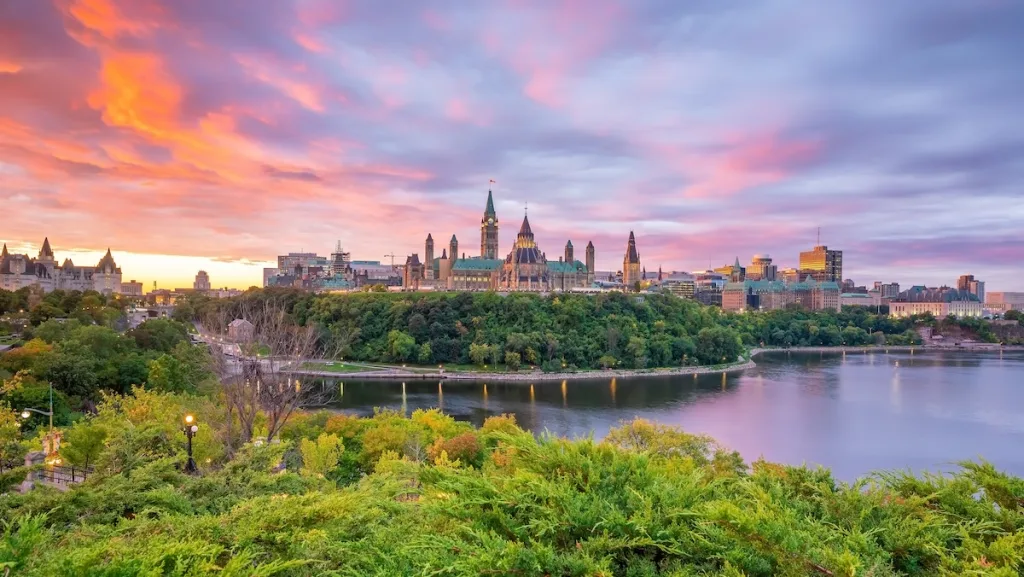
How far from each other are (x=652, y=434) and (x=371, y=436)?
28.3ft

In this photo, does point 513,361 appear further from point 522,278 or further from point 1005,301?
point 1005,301

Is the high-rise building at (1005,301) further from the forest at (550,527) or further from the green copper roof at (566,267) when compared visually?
the forest at (550,527)

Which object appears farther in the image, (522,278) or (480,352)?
(522,278)

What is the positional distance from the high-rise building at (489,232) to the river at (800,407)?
159 ft

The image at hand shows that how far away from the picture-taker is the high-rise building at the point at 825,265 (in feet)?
502

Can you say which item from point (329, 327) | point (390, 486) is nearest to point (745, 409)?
point (390, 486)

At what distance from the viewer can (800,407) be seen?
1433 inches

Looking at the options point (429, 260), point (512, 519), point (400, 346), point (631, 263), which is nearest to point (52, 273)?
point (429, 260)

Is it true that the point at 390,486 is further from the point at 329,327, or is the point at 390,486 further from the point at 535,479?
the point at 329,327

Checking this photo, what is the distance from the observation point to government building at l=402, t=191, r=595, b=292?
268 feet

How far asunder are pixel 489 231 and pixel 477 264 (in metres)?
8.77

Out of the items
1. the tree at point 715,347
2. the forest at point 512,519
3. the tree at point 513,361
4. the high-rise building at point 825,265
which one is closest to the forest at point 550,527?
the forest at point 512,519

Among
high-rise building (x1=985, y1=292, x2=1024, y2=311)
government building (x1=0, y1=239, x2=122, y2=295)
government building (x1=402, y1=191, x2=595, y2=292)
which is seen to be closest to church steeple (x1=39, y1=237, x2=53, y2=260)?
government building (x1=0, y1=239, x2=122, y2=295)

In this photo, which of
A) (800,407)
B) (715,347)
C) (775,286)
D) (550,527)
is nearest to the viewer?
(550,527)
